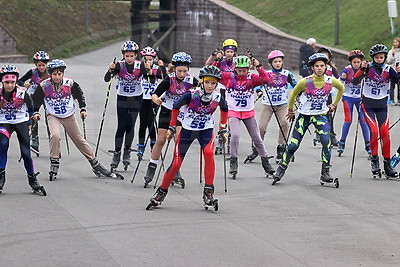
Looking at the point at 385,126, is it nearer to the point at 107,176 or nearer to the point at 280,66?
the point at 280,66

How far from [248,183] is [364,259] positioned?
5020 mm

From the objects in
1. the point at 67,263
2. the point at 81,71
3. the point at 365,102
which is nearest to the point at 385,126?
the point at 365,102

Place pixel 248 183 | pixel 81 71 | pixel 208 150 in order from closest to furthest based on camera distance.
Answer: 1. pixel 208 150
2. pixel 248 183
3. pixel 81 71

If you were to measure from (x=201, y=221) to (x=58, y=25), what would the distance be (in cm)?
5679

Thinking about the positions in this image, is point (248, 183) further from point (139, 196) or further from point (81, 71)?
point (81, 71)

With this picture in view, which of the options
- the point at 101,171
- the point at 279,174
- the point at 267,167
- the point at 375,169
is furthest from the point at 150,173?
the point at 375,169

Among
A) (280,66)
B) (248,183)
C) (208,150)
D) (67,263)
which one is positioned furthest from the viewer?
(280,66)

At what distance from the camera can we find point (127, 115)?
15.6m

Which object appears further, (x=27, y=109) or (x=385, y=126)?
(x=385, y=126)

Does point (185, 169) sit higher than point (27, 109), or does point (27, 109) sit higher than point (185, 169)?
point (27, 109)

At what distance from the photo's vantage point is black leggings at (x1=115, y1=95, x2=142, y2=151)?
15516 millimetres

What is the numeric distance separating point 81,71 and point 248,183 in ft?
72.8

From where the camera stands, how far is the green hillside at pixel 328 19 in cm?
3638

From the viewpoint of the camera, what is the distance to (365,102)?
52.2ft
